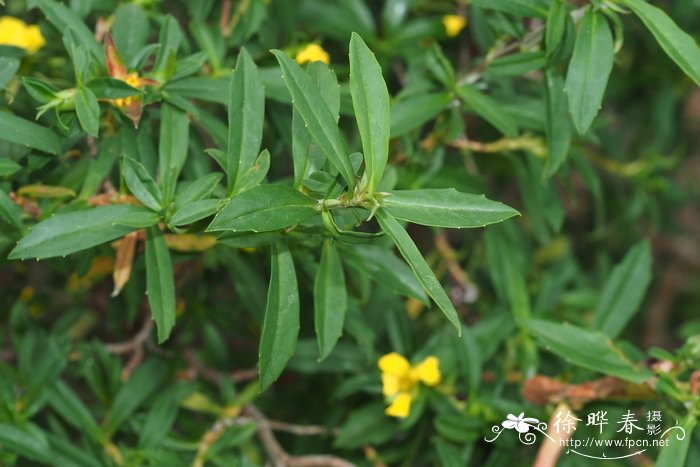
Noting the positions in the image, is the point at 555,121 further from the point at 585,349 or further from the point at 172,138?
the point at 172,138

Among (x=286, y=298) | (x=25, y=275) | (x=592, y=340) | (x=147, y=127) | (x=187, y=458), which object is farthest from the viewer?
(x=25, y=275)

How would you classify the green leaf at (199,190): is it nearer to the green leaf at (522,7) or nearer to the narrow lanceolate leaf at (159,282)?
the narrow lanceolate leaf at (159,282)

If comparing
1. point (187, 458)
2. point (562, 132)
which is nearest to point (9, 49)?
point (187, 458)

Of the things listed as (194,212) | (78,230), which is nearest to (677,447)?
(194,212)

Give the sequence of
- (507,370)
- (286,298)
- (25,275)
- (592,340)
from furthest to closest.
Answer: (25,275)
(507,370)
(592,340)
(286,298)

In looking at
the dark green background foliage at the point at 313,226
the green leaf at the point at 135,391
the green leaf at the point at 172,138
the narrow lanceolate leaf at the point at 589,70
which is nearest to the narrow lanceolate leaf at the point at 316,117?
the dark green background foliage at the point at 313,226

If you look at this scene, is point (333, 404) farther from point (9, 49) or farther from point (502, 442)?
point (9, 49)

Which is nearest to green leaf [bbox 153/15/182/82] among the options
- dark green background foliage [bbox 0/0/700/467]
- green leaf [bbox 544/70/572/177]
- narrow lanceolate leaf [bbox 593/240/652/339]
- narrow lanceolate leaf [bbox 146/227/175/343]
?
dark green background foliage [bbox 0/0/700/467]
